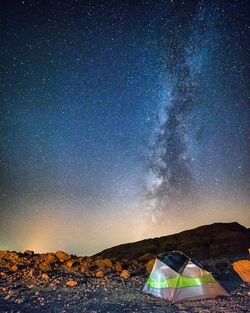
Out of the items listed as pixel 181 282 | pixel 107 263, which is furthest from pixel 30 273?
pixel 181 282

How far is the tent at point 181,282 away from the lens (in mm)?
11539

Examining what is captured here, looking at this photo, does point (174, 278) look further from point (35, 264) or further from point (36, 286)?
point (35, 264)

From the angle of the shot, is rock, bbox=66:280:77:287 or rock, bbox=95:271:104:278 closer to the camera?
rock, bbox=66:280:77:287

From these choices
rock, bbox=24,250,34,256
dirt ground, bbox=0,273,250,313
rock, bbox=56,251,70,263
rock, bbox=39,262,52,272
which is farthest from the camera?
rock, bbox=24,250,34,256

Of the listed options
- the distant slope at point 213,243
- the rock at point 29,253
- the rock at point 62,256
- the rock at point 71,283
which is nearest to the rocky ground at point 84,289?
the rock at point 71,283

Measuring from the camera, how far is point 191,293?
38.0 feet

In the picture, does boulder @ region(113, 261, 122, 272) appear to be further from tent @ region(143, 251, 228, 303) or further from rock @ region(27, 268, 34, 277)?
rock @ region(27, 268, 34, 277)

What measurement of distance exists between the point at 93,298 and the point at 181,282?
310 cm

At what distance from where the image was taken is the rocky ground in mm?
10141

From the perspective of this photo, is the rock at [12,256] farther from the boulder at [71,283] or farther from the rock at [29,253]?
the boulder at [71,283]

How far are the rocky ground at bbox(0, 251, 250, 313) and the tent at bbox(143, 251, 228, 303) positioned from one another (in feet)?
1.02

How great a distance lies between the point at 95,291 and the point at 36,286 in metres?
2.22

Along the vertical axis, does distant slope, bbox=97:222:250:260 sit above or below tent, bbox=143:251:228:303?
above

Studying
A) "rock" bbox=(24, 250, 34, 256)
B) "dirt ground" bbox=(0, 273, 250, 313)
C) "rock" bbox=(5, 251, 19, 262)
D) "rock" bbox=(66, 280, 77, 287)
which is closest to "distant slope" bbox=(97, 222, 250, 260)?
"rock" bbox=(24, 250, 34, 256)
